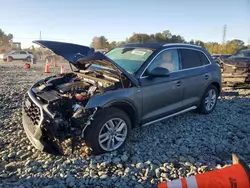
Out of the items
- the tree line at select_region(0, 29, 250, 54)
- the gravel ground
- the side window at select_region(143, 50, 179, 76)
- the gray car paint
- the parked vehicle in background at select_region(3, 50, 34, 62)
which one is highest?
the tree line at select_region(0, 29, 250, 54)

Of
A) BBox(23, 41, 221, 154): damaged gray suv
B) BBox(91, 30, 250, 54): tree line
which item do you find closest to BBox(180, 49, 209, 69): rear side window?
A: BBox(23, 41, 221, 154): damaged gray suv

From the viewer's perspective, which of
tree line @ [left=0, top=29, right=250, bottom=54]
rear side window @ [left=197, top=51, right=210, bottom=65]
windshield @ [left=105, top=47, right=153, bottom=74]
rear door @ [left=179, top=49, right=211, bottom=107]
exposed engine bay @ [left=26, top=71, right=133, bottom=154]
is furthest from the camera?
tree line @ [left=0, top=29, right=250, bottom=54]

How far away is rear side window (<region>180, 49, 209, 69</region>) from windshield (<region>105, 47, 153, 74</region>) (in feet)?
3.07

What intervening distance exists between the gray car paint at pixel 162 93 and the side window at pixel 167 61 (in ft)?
0.27

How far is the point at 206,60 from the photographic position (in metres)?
5.55

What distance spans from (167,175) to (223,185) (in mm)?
1004

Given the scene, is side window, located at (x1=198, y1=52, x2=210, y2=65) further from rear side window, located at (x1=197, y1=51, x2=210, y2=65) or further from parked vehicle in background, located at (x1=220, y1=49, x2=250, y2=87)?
parked vehicle in background, located at (x1=220, y1=49, x2=250, y2=87)

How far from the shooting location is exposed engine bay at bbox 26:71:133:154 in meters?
3.25

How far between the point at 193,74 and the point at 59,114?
10.1ft

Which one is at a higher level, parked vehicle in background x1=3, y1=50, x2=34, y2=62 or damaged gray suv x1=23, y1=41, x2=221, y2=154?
parked vehicle in background x1=3, y1=50, x2=34, y2=62

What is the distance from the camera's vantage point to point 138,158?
3.50m

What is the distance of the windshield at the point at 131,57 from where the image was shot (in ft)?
13.6

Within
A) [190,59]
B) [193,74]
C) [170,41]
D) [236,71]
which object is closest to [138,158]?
[193,74]

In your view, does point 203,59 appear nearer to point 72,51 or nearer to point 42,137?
point 72,51
